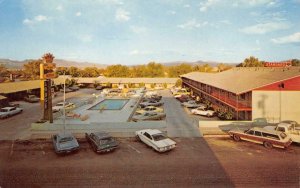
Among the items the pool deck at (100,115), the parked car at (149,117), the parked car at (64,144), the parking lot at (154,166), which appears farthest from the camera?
the parked car at (149,117)

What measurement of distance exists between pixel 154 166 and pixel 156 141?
3.87 metres

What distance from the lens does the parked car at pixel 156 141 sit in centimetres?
2170

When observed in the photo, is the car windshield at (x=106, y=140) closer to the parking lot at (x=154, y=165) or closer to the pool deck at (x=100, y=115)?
the parking lot at (x=154, y=165)

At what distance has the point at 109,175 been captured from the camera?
17.4 metres

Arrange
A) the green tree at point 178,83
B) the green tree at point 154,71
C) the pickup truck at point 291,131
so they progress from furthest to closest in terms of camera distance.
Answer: the green tree at point 154,71
the green tree at point 178,83
the pickup truck at point 291,131

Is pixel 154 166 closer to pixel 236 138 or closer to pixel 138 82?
pixel 236 138

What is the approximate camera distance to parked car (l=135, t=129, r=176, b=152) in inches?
854

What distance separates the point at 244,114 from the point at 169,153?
1637cm

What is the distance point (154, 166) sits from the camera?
18.9m

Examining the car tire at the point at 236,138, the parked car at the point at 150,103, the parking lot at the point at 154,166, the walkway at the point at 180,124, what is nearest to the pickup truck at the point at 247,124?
the walkway at the point at 180,124

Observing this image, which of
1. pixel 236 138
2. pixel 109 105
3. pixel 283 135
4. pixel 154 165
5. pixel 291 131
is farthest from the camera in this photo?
pixel 109 105

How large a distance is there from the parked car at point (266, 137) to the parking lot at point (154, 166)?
0.59 m

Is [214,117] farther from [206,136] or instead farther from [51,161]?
[51,161]

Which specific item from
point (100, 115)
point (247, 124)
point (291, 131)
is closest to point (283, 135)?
point (291, 131)
